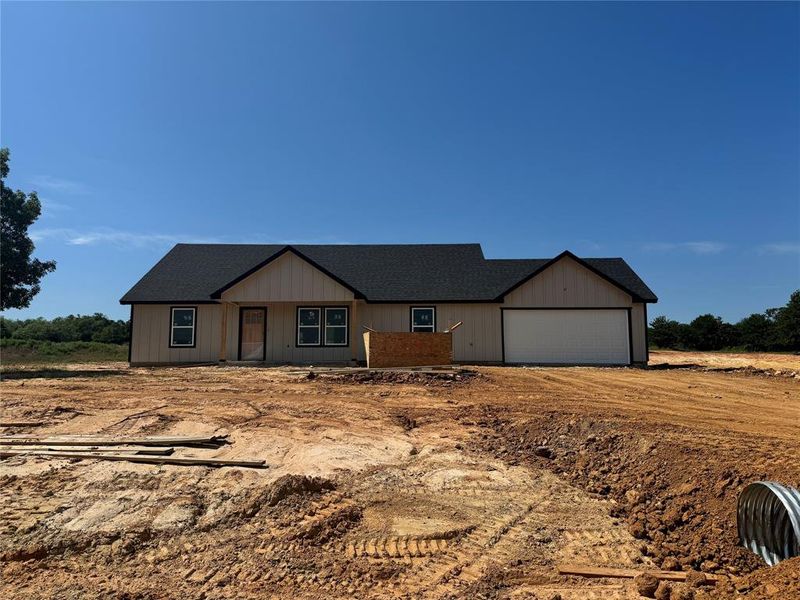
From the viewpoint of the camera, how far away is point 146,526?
188 inches

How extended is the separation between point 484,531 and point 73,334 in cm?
4205

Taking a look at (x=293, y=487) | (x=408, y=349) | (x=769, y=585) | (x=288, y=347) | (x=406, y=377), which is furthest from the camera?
(x=288, y=347)

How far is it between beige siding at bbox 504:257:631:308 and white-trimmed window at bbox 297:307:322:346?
797cm

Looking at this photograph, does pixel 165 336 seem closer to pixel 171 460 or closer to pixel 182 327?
pixel 182 327

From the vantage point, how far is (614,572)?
403 cm

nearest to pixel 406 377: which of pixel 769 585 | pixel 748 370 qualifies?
pixel 748 370

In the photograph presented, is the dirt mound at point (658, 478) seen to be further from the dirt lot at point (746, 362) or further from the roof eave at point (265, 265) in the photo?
the roof eave at point (265, 265)

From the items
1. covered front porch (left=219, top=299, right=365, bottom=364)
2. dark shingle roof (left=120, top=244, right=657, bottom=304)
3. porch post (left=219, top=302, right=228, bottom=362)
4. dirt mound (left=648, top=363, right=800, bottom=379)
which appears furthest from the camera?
dark shingle roof (left=120, top=244, right=657, bottom=304)

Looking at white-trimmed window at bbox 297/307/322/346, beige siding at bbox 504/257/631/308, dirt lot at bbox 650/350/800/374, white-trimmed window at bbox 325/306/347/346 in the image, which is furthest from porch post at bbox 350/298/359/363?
dirt lot at bbox 650/350/800/374

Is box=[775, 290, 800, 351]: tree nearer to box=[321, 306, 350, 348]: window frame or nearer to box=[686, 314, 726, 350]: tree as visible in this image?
box=[686, 314, 726, 350]: tree

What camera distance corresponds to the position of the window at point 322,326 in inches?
850

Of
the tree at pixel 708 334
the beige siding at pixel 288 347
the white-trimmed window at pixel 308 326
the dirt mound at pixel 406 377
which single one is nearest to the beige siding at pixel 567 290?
the dirt mound at pixel 406 377

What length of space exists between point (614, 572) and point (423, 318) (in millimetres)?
18186

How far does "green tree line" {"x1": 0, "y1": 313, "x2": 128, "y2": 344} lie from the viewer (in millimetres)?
37031
